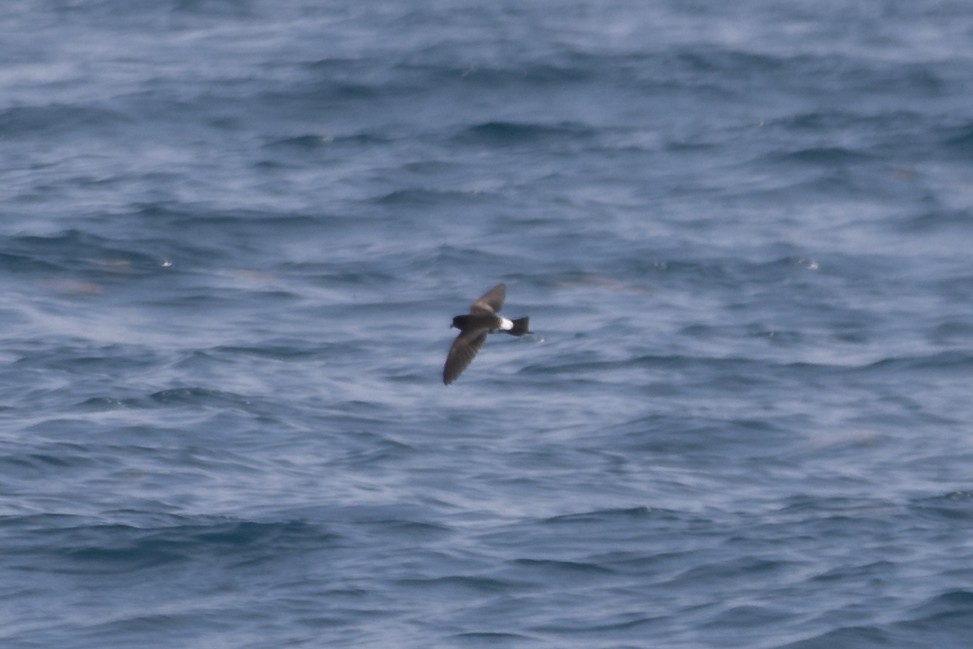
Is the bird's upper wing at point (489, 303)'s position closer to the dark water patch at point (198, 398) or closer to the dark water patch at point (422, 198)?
the dark water patch at point (198, 398)

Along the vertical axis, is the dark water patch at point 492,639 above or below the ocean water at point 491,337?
below

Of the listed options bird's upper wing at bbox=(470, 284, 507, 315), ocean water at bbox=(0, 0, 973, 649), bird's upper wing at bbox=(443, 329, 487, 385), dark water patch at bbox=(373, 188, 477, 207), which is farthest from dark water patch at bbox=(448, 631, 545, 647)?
dark water patch at bbox=(373, 188, 477, 207)

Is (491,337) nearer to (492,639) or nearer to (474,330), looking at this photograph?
(474,330)

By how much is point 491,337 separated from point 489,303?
3.74 m

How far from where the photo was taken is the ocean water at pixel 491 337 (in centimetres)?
1032

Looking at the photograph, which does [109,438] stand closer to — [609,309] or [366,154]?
[609,309]

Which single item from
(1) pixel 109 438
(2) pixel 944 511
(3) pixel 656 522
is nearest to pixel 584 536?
(3) pixel 656 522

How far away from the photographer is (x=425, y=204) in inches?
685

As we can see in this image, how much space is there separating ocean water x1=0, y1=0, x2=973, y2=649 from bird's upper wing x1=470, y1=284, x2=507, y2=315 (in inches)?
43.3

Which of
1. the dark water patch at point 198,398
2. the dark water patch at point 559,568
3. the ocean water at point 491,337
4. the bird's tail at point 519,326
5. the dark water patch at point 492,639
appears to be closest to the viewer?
the dark water patch at point 492,639

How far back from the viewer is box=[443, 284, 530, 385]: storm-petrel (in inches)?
413

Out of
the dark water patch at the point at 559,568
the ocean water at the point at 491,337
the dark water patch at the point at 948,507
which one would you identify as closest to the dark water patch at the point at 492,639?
the ocean water at the point at 491,337

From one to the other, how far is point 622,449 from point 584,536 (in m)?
1.44

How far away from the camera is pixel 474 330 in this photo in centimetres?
1078
